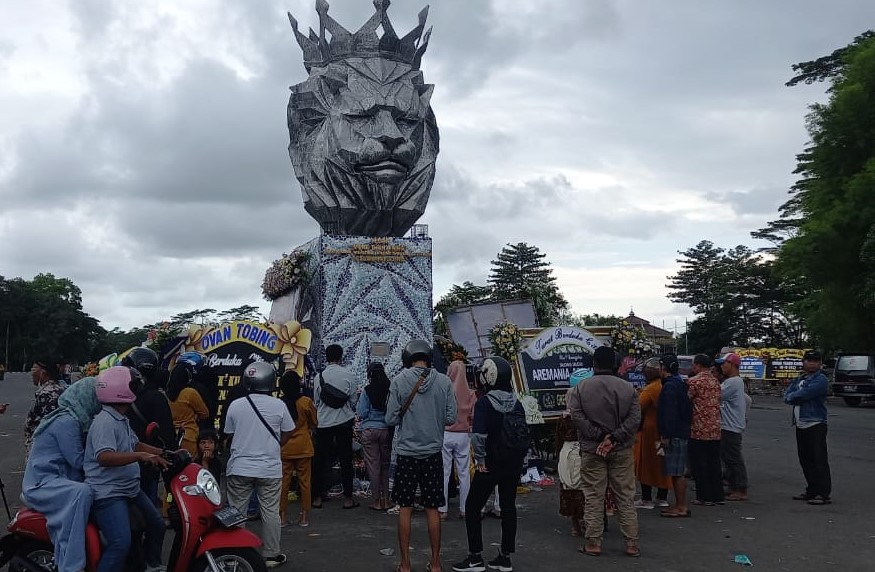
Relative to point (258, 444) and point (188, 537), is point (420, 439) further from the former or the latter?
point (188, 537)

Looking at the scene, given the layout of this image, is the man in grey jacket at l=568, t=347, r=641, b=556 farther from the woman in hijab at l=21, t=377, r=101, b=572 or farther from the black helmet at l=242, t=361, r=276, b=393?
the woman in hijab at l=21, t=377, r=101, b=572

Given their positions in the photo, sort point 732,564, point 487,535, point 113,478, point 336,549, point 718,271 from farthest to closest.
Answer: point 718,271, point 487,535, point 336,549, point 732,564, point 113,478

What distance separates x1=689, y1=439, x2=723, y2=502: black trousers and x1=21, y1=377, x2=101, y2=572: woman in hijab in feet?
20.8

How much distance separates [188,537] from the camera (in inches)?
177

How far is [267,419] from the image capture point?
569 centimetres

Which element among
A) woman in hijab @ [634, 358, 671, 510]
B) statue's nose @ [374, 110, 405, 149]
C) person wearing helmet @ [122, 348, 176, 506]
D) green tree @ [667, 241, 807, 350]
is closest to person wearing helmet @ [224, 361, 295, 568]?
person wearing helmet @ [122, 348, 176, 506]

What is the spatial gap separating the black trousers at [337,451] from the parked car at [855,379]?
67.0ft

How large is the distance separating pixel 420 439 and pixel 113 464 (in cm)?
224

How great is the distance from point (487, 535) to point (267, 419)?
2.55 meters

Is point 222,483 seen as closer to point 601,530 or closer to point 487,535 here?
point 487,535

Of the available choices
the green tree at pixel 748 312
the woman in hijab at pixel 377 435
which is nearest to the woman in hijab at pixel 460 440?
the woman in hijab at pixel 377 435

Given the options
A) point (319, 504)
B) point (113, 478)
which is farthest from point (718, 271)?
point (113, 478)

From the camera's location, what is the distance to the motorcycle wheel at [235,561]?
4.51m

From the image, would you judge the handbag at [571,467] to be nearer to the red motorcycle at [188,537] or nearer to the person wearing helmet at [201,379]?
the red motorcycle at [188,537]
